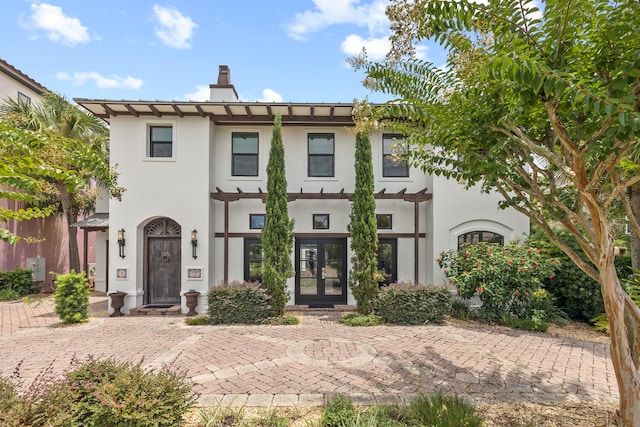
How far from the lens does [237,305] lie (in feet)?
27.5

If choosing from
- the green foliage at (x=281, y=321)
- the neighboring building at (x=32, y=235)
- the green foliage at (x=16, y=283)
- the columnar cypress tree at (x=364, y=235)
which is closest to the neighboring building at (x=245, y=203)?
the columnar cypress tree at (x=364, y=235)

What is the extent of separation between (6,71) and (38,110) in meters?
3.61

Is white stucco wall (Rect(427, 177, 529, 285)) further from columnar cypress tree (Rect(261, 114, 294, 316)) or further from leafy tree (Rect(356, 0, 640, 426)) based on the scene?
leafy tree (Rect(356, 0, 640, 426))

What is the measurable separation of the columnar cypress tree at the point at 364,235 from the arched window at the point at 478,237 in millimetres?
3122

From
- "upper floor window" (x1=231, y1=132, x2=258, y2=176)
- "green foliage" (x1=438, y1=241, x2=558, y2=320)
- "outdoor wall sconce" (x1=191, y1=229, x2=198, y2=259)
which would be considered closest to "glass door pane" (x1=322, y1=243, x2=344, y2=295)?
"green foliage" (x1=438, y1=241, x2=558, y2=320)

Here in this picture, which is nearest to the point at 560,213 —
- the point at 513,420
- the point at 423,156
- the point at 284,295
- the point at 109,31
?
the point at 423,156

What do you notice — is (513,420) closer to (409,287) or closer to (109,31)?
(409,287)

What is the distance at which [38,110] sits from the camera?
12320 millimetres

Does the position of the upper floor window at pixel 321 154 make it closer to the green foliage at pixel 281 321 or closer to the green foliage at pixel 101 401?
the green foliage at pixel 281 321

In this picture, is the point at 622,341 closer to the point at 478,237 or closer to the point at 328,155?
the point at 478,237

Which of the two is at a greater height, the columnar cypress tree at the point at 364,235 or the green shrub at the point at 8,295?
the columnar cypress tree at the point at 364,235

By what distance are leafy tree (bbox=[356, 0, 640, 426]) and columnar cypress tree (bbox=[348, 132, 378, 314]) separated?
455cm

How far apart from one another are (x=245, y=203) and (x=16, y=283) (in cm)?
1083

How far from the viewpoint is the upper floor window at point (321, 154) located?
10.7m
